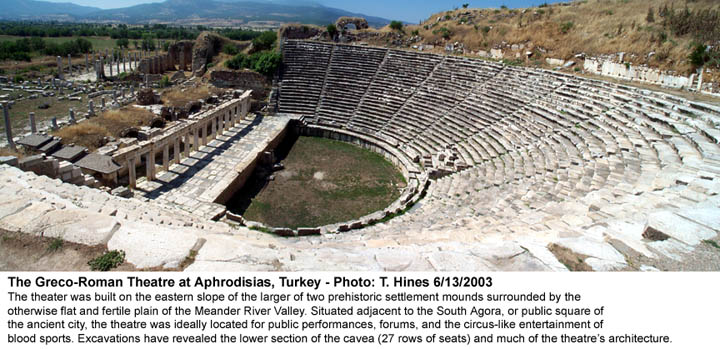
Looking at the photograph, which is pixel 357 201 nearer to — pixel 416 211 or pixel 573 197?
pixel 416 211

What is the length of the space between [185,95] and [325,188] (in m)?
14.4

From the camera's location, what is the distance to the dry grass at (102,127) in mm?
16734

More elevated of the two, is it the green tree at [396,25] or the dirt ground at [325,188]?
the green tree at [396,25]

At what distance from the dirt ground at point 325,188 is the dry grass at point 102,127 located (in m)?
7.58

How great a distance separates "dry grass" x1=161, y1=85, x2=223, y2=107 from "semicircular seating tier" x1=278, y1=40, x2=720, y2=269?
15.7 ft

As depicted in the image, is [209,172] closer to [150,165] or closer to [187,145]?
[187,145]

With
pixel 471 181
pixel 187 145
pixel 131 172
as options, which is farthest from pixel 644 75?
pixel 131 172

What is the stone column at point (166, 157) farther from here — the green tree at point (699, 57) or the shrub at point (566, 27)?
the shrub at point (566, 27)

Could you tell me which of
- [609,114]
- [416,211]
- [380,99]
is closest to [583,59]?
[609,114]

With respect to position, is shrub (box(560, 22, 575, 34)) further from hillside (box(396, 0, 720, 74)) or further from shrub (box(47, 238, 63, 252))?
shrub (box(47, 238, 63, 252))

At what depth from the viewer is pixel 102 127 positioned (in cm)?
1822

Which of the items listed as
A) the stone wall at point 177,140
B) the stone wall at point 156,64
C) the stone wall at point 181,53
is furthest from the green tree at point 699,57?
the stone wall at point 156,64

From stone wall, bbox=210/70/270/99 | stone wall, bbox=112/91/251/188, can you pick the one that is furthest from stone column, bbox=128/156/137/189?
stone wall, bbox=210/70/270/99

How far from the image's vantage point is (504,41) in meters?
26.4
